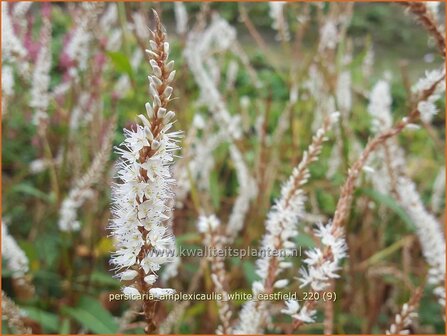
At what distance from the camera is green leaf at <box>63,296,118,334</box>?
1.05 meters

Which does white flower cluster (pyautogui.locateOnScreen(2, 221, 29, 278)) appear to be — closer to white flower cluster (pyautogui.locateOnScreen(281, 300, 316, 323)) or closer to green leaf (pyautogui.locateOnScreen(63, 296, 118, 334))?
green leaf (pyautogui.locateOnScreen(63, 296, 118, 334))

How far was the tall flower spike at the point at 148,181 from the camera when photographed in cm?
46

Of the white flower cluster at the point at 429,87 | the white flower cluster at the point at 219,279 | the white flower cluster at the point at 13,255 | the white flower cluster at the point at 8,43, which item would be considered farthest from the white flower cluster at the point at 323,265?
the white flower cluster at the point at 8,43

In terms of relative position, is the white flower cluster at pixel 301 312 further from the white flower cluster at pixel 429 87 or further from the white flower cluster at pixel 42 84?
the white flower cluster at pixel 42 84

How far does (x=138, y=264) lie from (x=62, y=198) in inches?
35.0

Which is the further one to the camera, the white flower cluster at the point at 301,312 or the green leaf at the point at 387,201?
the green leaf at the point at 387,201

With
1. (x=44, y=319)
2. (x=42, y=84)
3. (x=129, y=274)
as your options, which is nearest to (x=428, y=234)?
(x=129, y=274)

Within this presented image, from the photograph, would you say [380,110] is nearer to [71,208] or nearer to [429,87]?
[429,87]

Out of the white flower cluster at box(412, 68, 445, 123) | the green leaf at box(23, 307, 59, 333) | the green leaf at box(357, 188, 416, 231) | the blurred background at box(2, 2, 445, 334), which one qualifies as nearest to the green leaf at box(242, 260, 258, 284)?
the blurred background at box(2, 2, 445, 334)

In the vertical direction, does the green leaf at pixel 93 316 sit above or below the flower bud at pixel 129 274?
below

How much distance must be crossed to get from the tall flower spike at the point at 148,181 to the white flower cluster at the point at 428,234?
0.47m

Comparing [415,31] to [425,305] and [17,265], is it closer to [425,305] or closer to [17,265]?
[425,305]

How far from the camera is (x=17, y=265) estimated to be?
1012 millimetres

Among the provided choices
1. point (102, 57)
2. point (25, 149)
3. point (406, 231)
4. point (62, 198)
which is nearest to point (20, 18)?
point (102, 57)
